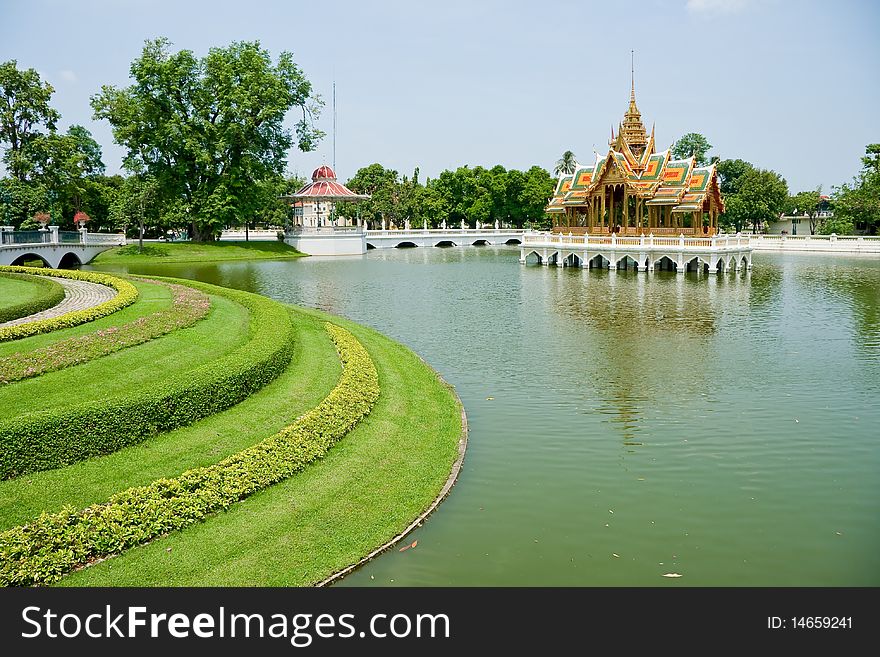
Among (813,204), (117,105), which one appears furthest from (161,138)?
(813,204)

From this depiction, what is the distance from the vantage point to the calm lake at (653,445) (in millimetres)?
10344

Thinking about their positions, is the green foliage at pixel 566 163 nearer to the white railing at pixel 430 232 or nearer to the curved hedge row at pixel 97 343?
the white railing at pixel 430 232

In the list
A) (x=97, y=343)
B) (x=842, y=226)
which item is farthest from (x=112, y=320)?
(x=842, y=226)

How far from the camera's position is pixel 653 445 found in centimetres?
1478

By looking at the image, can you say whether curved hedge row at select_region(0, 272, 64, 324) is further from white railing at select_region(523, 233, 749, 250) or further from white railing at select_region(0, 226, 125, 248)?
white railing at select_region(523, 233, 749, 250)

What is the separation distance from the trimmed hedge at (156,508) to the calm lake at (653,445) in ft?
8.56

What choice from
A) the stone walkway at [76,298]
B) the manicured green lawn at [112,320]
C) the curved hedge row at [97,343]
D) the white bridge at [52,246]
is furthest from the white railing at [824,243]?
the curved hedge row at [97,343]

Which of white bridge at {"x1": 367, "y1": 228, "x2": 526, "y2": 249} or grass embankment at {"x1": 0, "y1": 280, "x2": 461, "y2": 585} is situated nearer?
grass embankment at {"x1": 0, "y1": 280, "x2": 461, "y2": 585}

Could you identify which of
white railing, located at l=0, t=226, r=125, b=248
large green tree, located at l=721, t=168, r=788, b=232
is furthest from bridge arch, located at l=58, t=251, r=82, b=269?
large green tree, located at l=721, t=168, r=788, b=232

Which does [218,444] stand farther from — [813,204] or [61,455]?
[813,204]

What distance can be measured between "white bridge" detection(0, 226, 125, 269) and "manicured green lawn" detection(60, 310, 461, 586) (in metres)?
36.7

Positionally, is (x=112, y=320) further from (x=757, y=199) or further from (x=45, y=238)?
(x=757, y=199)

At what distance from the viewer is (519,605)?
359 inches

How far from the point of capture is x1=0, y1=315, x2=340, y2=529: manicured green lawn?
10.2 metres
